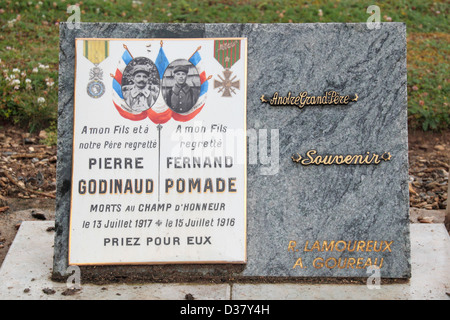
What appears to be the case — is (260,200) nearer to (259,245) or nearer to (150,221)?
(259,245)

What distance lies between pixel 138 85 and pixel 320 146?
51.4 inches

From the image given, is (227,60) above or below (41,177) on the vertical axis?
above

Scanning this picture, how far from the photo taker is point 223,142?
4395 mm

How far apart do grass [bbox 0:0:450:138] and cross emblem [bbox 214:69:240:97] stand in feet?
10.7

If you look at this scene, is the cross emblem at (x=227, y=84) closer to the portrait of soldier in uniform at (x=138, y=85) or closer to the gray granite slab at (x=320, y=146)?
the gray granite slab at (x=320, y=146)

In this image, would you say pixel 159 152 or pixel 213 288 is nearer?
pixel 213 288

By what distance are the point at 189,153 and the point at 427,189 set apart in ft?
9.41

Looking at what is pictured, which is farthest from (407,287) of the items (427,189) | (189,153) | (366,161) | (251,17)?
(251,17)

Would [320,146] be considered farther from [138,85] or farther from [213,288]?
[138,85]

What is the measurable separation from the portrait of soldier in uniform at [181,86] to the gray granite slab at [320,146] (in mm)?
360

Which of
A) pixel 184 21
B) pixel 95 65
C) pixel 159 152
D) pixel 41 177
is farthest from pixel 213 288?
pixel 184 21

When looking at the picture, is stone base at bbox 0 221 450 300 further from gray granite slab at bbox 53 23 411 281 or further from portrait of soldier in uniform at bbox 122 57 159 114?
portrait of soldier in uniform at bbox 122 57 159 114

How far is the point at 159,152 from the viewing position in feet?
14.4

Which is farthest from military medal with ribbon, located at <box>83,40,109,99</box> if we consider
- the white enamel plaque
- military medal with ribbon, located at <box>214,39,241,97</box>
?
military medal with ribbon, located at <box>214,39,241,97</box>
